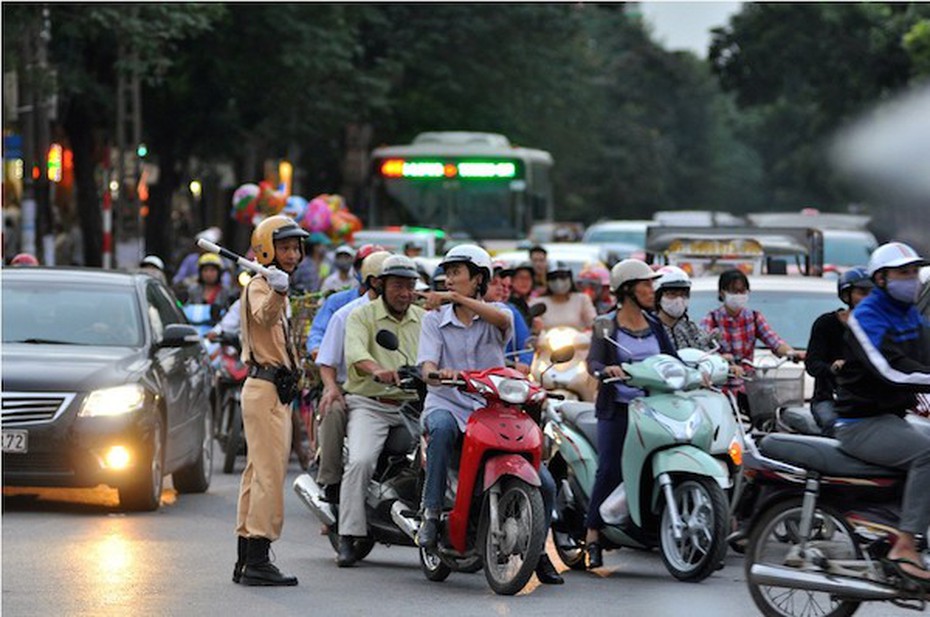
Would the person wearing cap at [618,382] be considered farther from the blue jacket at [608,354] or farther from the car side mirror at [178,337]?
the car side mirror at [178,337]

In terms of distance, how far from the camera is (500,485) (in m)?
11.2

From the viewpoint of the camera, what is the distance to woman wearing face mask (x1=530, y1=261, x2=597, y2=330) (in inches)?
787

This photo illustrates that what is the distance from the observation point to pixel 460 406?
11562 mm

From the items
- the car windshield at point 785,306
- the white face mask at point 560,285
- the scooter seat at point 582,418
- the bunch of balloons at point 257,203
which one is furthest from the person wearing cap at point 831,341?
the bunch of balloons at point 257,203

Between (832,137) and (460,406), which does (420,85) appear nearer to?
(832,137)

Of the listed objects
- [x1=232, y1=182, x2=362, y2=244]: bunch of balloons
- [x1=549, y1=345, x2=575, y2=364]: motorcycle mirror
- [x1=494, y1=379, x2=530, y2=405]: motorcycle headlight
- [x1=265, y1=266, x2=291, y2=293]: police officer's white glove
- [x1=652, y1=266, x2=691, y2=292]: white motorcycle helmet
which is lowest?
[x1=494, y1=379, x2=530, y2=405]: motorcycle headlight

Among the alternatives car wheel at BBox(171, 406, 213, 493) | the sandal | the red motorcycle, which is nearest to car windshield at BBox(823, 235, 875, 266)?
Answer: car wheel at BBox(171, 406, 213, 493)

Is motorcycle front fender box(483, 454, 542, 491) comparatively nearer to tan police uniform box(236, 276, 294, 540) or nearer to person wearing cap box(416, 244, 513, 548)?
person wearing cap box(416, 244, 513, 548)

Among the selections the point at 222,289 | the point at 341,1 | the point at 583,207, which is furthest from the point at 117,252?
the point at 583,207

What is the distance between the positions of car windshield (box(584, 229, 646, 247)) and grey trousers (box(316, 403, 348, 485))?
27.8m

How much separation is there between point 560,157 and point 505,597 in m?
61.9

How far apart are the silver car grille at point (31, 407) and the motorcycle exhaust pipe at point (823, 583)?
6.19m

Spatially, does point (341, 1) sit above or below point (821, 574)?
above

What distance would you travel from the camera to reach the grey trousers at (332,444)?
12459 millimetres
